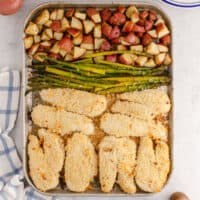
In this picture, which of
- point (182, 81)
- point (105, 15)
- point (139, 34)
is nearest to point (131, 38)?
point (139, 34)

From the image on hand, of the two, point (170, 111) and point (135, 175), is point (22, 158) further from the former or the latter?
point (170, 111)

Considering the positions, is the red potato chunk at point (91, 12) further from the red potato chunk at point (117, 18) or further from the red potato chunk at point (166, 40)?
the red potato chunk at point (166, 40)

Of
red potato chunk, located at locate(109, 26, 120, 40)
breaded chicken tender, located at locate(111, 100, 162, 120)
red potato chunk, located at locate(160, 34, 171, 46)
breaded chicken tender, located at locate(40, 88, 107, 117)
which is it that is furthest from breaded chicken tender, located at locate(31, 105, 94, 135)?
red potato chunk, located at locate(160, 34, 171, 46)

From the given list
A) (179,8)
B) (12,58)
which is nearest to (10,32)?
(12,58)

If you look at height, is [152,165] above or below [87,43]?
below

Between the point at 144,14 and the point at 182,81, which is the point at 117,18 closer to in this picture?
the point at 144,14

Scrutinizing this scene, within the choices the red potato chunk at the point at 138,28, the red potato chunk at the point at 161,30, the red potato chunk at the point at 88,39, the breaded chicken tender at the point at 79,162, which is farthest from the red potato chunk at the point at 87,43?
the breaded chicken tender at the point at 79,162
